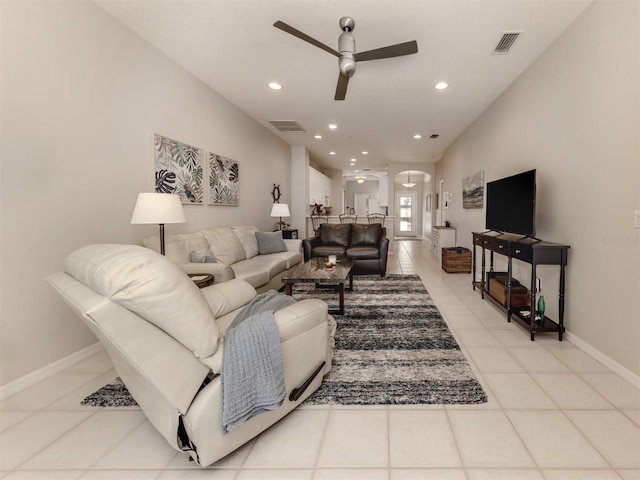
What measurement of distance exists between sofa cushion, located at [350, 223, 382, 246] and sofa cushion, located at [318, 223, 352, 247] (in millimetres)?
102

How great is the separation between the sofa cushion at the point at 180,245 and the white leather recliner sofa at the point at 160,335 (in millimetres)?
1604

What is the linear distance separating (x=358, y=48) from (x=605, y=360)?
3.37 meters

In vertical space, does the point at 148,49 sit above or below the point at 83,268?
above

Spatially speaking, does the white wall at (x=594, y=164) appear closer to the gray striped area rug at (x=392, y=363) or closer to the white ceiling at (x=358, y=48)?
the white ceiling at (x=358, y=48)

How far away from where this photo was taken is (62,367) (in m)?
2.26

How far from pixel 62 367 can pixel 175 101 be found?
276cm

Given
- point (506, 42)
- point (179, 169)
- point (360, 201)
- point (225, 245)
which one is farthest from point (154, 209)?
point (360, 201)

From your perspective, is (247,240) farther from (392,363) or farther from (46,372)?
(392,363)

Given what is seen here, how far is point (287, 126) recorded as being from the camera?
5754mm

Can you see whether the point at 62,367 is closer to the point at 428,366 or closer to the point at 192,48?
the point at 428,366

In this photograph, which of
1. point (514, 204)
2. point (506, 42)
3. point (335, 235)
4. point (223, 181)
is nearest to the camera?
point (506, 42)

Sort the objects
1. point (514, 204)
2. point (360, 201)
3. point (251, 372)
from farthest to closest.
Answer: point (360, 201), point (514, 204), point (251, 372)

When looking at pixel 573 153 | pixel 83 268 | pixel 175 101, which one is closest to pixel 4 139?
pixel 83 268

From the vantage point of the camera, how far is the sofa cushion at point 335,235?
562 centimetres
